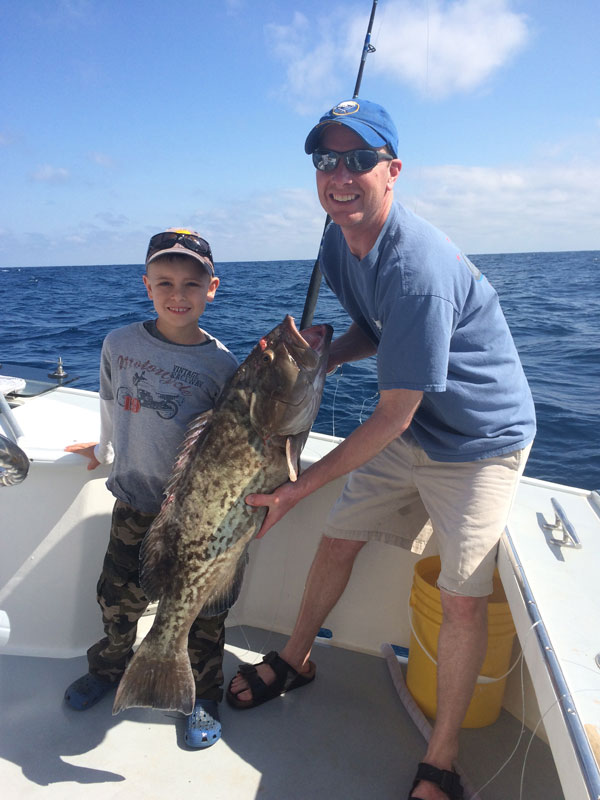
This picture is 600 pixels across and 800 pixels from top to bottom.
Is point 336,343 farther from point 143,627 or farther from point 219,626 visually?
point 143,627

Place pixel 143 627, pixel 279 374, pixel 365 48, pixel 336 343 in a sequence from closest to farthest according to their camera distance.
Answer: pixel 279 374 → pixel 336 343 → pixel 143 627 → pixel 365 48

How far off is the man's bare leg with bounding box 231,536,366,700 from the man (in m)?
0.59

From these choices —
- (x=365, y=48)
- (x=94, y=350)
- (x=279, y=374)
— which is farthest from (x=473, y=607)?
(x=94, y=350)

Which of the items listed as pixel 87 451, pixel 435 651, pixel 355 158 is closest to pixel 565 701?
pixel 435 651

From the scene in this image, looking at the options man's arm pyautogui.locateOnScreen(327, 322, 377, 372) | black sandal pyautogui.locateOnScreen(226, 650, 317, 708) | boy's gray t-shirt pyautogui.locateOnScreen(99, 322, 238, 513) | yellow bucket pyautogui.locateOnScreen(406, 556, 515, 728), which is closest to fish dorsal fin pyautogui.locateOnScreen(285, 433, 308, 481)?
boy's gray t-shirt pyautogui.locateOnScreen(99, 322, 238, 513)

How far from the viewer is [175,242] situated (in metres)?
2.52

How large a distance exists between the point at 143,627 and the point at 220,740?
932 mm

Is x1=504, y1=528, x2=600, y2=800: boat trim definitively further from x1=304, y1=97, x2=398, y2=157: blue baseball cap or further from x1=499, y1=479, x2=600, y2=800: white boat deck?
x1=304, y1=97, x2=398, y2=157: blue baseball cap

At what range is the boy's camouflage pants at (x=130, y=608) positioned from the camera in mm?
2652

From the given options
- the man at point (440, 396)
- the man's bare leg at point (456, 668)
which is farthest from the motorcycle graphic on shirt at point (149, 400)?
the man's bare leg at point (456, 668)

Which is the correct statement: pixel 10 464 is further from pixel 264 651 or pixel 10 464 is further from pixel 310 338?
pixel 264 651

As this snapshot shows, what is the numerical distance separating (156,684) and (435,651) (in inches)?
52.9

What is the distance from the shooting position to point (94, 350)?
14172 millimetres

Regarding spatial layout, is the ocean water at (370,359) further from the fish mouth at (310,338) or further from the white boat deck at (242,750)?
the white boat deck at (242,750)
